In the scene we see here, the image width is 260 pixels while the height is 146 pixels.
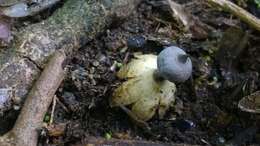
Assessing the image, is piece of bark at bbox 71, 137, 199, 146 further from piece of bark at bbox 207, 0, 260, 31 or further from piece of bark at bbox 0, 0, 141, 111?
piece of bark at bbox 207, 0, 260, 31

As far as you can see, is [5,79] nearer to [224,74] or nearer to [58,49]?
[58,49]

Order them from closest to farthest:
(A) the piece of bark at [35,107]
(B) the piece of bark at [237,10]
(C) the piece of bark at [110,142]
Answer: (A) the piece of bark at [35,107]
(C) the piece of bark at [110,142]
(B) the piece of bark at [237,10]

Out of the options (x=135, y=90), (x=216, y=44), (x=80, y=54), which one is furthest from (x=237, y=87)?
(x=80, y=54)

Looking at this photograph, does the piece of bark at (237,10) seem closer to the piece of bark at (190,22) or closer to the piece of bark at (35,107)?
the piece of bark at (190,22)

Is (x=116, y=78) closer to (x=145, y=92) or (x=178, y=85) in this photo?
(x=145, y=92)

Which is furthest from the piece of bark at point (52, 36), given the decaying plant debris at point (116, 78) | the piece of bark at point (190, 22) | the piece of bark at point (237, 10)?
the piece of bark at point (237, 10)

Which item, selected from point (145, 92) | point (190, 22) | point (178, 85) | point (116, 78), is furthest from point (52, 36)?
point (190, 22)
